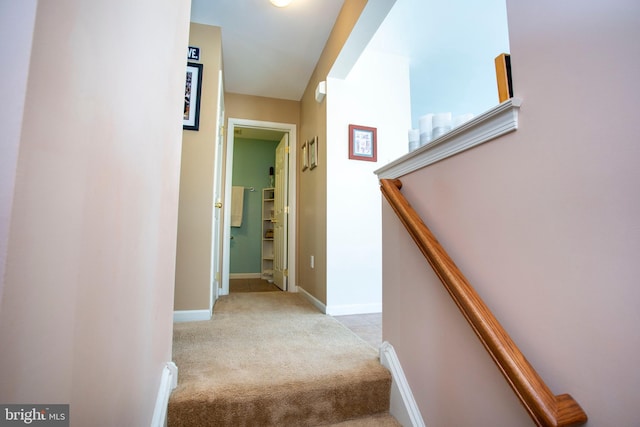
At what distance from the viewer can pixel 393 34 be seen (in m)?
2.76

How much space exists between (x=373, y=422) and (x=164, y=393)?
2.88 feet

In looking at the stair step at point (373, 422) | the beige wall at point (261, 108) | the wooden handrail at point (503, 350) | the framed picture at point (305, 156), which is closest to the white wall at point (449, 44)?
the framed picture at point (305, 156)

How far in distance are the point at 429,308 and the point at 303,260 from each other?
241 cm

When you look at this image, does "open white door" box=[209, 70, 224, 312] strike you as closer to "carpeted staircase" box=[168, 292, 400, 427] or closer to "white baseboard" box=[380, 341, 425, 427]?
"carpeted staircase" box=[168, 292, 400, 427]

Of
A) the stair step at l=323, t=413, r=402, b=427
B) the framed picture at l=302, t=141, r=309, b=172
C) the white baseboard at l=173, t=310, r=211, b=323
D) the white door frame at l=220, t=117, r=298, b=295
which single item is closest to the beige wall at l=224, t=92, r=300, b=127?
the white door frame at l=220, t=117, r=298, b=295

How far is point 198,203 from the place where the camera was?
246cm

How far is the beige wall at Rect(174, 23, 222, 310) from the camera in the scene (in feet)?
7.75

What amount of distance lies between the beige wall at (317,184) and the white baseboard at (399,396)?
1234mm

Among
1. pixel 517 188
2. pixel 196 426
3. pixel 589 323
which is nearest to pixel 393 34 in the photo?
pixel 517 188

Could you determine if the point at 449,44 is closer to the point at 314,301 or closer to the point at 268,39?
the point at 268,39

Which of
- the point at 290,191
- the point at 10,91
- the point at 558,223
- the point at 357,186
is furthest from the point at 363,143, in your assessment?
the point at 10,91

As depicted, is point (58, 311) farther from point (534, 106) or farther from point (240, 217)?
point (240, 217)

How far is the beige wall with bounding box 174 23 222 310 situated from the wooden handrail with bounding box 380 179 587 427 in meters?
1.89

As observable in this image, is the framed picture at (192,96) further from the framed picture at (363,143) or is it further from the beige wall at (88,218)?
the beige wall at (88,218)
